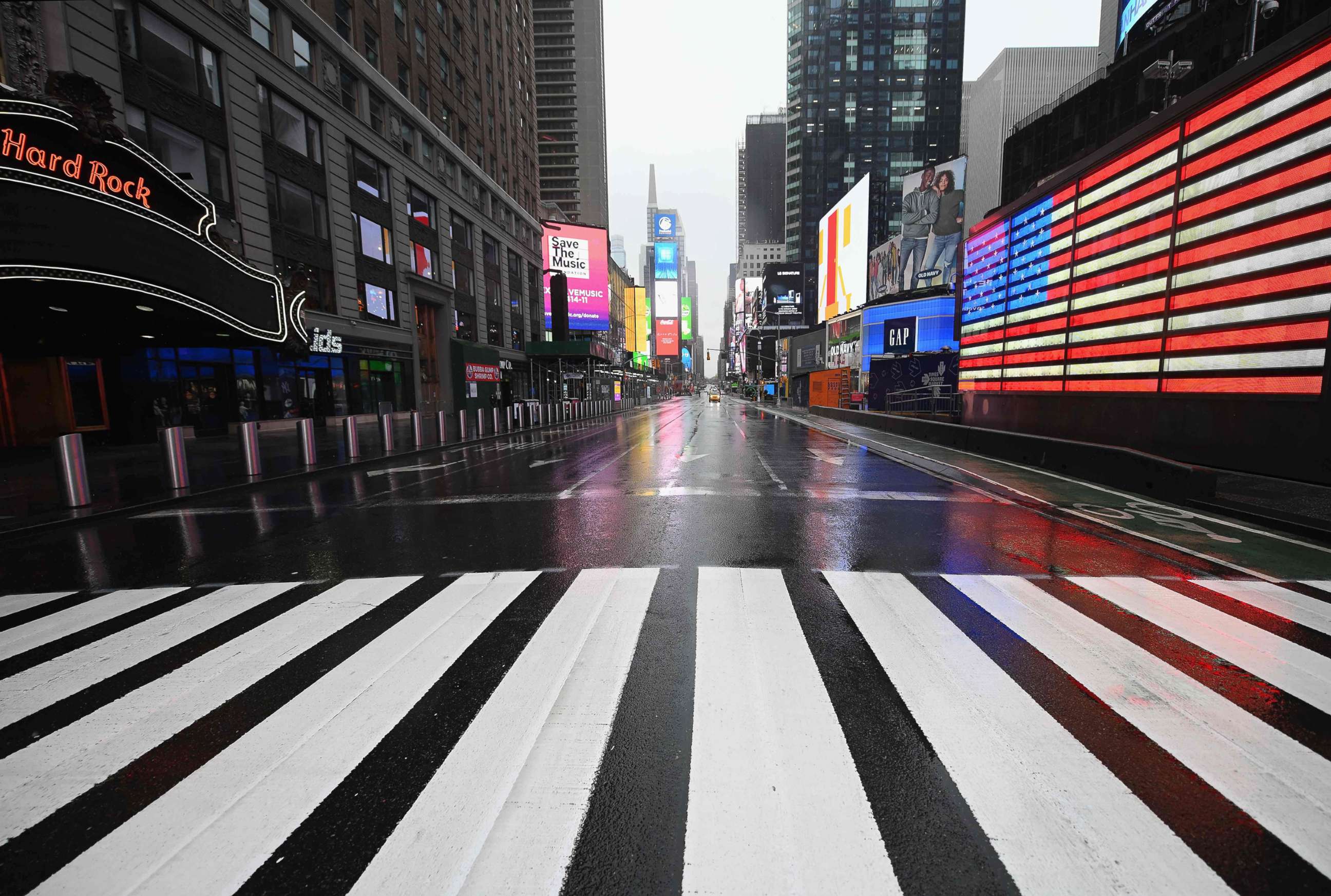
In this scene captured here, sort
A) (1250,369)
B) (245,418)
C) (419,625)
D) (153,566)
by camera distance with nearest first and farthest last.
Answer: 1. (419,625)
2. (153,566)
3. (1250,369)
4. (245,418)

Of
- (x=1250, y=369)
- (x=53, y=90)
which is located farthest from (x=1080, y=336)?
(x=53, y=90)

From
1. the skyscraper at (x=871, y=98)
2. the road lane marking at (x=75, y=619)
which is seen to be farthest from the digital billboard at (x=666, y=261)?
the road lane marking at (x=75, y=619)

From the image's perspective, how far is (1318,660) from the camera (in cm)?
355

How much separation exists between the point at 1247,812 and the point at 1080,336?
45.9ft

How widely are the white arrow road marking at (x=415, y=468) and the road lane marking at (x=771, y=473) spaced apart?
8.11 metres

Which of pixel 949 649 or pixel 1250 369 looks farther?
pixel 1250 369

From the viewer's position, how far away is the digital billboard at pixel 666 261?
526ft

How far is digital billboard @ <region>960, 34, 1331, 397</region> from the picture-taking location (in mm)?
8164

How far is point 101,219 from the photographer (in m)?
10.2

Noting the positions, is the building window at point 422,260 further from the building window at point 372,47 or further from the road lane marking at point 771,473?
the road lane marking at point 771,473

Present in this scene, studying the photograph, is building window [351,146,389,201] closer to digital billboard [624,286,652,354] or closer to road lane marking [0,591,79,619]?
road lane marking [0,591,79,619]

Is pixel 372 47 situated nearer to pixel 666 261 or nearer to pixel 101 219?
pixel 101 219

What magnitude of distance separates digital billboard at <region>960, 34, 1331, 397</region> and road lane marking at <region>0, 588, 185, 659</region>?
49.5 feet

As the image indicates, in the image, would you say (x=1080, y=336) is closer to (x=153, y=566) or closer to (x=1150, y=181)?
(x=1150, y=181)
